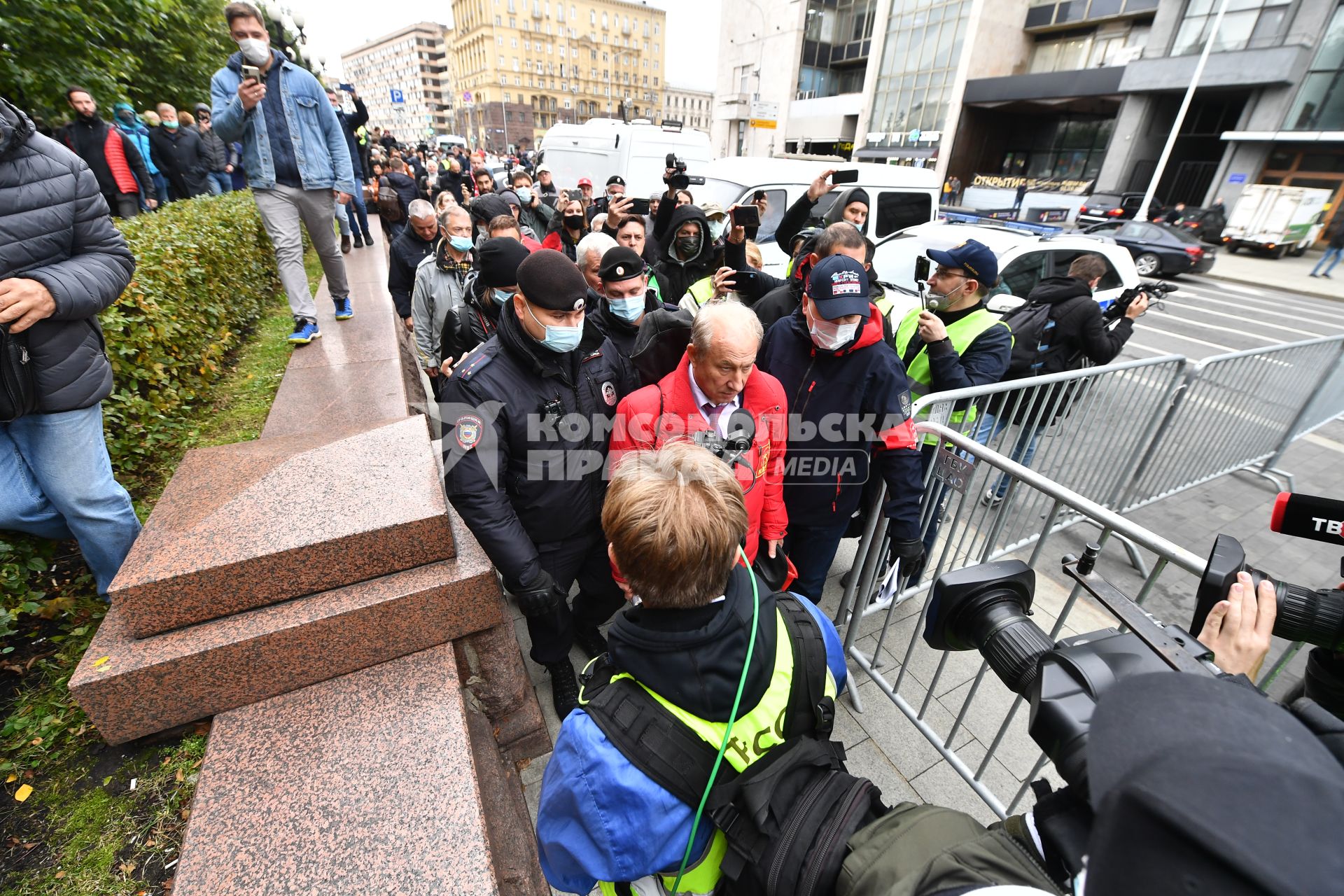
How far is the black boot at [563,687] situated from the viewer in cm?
276

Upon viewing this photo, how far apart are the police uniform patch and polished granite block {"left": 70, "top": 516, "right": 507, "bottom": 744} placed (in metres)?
0.53

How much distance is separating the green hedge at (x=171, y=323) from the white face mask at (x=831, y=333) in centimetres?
333

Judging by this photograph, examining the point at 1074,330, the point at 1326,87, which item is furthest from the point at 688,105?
the point at 1074,330

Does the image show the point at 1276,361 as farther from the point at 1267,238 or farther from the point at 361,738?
the point at 1267,238

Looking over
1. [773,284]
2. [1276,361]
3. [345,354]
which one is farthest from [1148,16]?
[345,354]

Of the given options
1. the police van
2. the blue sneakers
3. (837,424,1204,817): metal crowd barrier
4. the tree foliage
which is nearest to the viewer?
(837,424,1204,817): metal crowd barrier

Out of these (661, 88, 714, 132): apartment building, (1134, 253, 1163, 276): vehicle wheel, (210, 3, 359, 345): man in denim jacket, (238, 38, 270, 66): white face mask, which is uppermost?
(661, 88, 714, 132): apartment building

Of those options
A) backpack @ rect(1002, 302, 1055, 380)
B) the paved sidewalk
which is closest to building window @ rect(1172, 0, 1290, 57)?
the paved sidewalk

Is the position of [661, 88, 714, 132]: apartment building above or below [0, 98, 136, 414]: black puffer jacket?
above

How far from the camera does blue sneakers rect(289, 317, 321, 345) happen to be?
4.65m

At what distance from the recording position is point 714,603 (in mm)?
1292

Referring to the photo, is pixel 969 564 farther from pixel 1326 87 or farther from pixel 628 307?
pixel 1326 87

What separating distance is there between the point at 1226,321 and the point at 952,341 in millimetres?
Result: 14011

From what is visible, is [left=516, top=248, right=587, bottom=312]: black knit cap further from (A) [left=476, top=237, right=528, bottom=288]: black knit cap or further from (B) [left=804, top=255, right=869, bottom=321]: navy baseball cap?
(B) [left=804, top=255, right=869, bottom=321]: navy baseball cap
